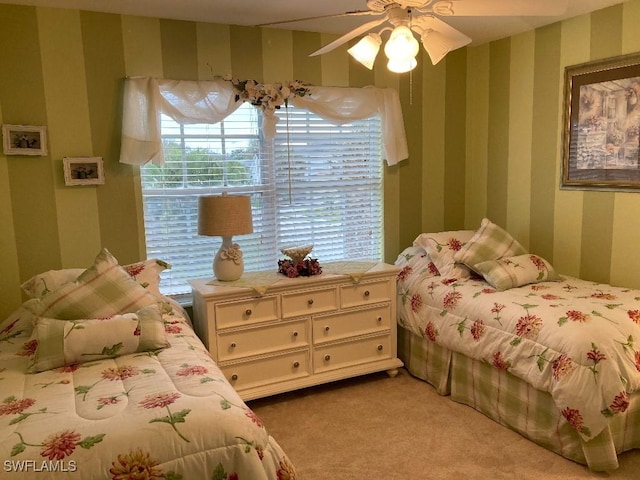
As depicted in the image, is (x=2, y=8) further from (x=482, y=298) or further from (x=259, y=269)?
(x=482, y=298)

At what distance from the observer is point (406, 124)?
156 inches

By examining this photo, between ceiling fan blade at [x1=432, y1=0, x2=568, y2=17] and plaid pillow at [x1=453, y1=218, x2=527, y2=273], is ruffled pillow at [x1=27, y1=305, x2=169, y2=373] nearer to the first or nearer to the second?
ceiling fan blade at [x1=432, y1=0, x2=568, y2=17]

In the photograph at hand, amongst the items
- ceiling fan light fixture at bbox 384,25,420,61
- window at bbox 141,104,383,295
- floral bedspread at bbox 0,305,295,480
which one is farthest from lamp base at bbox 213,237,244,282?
ceiling fan light fixture at bbox 384,25,420,61

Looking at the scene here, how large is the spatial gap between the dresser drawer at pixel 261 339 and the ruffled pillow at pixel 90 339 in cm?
69

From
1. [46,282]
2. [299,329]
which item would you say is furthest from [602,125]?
[46,282]

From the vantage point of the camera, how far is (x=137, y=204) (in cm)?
323

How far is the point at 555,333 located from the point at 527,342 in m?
0.17

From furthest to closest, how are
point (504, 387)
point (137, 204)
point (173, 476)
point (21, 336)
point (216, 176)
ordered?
1. point (216, 176)
2. point (137, 204)
3. point (504, 387)
4. point (21, 336)
5. point (173, 476)

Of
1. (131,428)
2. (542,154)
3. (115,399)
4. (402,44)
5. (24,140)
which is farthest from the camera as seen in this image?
(542,154)

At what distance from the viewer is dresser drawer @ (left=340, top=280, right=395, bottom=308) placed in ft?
10.9

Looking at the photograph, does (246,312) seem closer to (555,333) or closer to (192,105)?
(192,105)

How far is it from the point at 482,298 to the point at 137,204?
222 cm

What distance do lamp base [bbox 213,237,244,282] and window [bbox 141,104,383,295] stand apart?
0.35m

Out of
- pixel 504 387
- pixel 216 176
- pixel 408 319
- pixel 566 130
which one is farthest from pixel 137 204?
pixel 566 130
